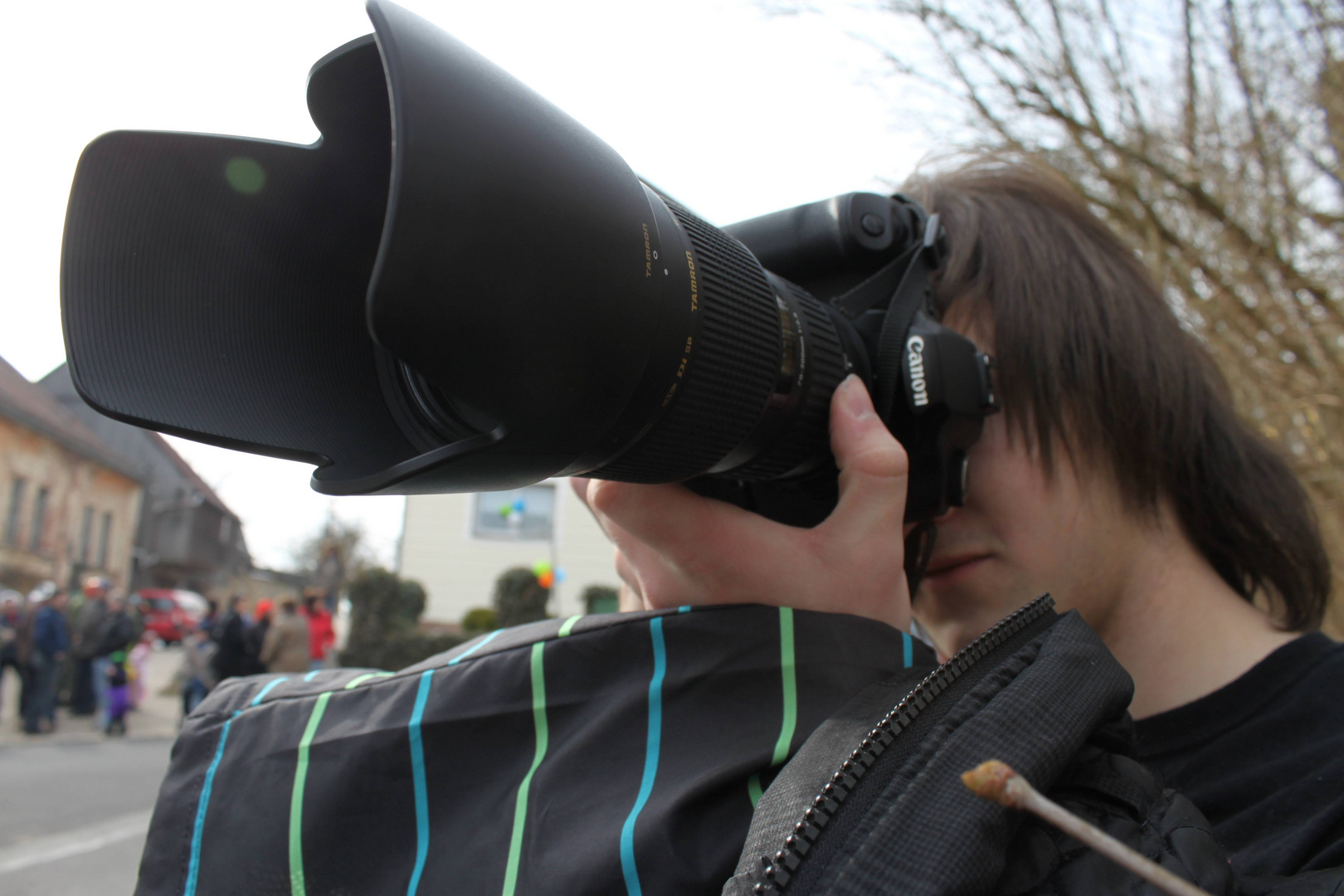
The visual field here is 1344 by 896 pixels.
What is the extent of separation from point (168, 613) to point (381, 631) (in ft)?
20.2

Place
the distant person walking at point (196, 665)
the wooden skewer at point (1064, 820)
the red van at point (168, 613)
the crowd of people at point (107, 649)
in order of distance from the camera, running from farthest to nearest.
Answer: the red van at point (168, 613) < the distant person walking at point (196, 665) < the crowd of people at point (107, 649) < the wooden skewer at point (1064, 820)

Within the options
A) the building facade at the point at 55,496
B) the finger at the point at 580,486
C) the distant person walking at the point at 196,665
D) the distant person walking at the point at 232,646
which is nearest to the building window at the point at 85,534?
the building facade at the point at 55,496

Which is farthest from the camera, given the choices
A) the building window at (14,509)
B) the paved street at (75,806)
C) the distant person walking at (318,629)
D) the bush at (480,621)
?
the bush at (480,621)

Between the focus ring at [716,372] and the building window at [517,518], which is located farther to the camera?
the building window at [517,518]

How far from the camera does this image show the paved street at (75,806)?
285cm

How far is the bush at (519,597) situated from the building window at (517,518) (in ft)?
7.14

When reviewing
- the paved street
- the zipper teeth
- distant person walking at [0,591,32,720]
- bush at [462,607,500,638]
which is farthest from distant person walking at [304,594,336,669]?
the zipper teeth

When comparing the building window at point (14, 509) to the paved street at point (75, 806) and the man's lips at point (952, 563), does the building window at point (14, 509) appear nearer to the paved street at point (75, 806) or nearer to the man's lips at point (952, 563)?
the man's lips at point (952, 563)

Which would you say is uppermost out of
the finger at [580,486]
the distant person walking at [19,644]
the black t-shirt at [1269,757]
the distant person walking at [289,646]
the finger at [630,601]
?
the finger at [580,486]

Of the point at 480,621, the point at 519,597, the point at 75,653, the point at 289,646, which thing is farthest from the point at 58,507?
the point at 480,621

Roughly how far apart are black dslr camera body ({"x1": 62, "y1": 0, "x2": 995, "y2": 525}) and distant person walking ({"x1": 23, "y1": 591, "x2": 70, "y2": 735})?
5908mm

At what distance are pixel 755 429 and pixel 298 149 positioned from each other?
1.34ft

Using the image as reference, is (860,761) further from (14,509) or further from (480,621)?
(480,621)

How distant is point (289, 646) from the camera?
18.1ft
